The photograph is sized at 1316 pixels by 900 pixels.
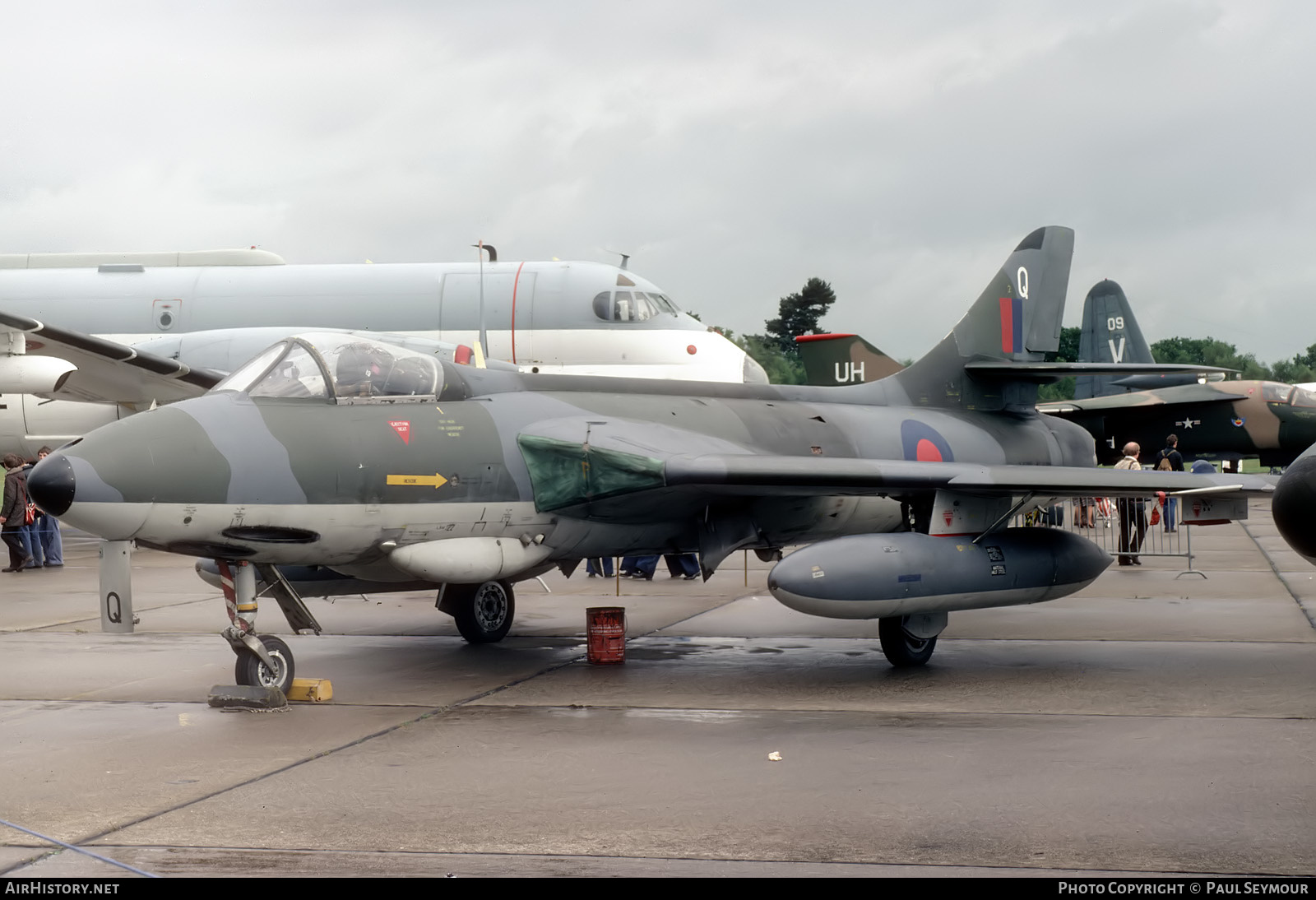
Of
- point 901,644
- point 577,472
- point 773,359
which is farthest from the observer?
point 773,359

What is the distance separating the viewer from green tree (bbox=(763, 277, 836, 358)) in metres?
97.2

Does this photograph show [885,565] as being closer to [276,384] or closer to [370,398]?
[370,398]

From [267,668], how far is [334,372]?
2.01 meters

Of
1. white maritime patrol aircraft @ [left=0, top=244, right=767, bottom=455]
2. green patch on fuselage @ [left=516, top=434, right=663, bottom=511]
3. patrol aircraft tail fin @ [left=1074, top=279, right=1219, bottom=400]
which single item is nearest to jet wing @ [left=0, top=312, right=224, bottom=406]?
white maritime patrol aircraft @ [left=0, top=244, right=767, bottom=455]

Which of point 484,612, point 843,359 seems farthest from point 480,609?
point 843,359

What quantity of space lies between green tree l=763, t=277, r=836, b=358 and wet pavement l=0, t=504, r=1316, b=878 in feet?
284

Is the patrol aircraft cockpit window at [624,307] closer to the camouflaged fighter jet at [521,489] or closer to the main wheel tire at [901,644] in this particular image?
the camouflaged fighter jet at [521,489]

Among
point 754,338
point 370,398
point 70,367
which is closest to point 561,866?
point 370,398

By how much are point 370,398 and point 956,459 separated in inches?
217

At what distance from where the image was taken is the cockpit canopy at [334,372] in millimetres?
8203

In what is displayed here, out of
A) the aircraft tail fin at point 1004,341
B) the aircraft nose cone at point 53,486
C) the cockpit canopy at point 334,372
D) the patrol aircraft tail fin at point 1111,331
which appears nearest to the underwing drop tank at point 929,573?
the aircraft tail fin at point 1004,341

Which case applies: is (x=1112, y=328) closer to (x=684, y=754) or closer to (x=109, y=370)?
(x=109, y=370)

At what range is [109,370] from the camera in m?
20.3

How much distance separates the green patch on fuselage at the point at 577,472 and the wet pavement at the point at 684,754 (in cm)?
131
